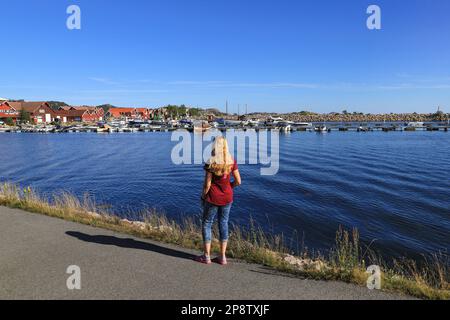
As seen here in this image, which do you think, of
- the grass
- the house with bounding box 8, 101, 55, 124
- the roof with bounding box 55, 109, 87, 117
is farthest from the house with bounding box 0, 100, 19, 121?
the grass

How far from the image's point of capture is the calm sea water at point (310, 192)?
13.5 meters

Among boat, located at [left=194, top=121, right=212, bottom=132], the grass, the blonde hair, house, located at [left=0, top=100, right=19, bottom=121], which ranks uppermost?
house, located at [left=0, top=100, right=19, bottom=121]

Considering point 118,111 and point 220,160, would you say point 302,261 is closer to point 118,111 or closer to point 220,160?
point 220,160

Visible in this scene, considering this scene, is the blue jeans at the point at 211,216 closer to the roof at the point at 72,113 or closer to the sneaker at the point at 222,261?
the sneaker at the point at 222,261

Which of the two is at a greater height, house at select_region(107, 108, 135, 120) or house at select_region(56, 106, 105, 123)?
house at select_region(107, 108, 135, 120)

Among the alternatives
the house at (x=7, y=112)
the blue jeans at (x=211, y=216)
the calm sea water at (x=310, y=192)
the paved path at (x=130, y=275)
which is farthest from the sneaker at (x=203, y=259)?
the house at (x=7, y=112)

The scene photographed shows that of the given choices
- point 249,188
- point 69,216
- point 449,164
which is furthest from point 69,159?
point 449,164

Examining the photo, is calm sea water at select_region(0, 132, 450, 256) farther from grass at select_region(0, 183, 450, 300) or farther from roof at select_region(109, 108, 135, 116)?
roof at select_region(109, 108, 135, 116)

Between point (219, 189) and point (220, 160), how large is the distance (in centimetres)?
60

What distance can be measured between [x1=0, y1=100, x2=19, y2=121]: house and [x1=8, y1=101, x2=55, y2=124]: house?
132cm

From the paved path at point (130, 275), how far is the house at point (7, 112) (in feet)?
395

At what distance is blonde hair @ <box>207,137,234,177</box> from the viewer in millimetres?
5785

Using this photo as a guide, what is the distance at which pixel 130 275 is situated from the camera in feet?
18.3
